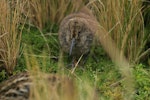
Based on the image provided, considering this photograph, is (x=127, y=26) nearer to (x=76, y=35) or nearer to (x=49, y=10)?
(x=76, y=35)

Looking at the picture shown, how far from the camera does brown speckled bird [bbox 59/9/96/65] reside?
632 cm

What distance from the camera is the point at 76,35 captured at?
247 inches

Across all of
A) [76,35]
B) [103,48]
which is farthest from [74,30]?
[103,48]

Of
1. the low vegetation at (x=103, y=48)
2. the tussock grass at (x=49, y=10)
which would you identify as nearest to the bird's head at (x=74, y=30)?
the low vegetation at (x=103, y=48)

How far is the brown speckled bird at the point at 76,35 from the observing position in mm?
6320

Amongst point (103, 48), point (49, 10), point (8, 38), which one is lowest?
point (103, 48)

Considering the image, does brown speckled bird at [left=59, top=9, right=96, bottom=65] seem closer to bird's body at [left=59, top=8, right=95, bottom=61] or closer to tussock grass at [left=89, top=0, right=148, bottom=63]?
bird's body at [left=59, top=8, right=95, bottom=61]

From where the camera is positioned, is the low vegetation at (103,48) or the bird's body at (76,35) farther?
the bird's body at (76,35)

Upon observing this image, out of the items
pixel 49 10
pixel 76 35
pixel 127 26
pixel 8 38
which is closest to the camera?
pixel 8 38

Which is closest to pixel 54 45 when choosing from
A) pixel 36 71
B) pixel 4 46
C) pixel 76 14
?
pixel 76 14

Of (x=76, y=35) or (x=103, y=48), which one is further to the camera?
(x=103, y=48)

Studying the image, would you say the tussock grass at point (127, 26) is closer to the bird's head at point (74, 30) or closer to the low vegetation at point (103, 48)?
the low vegetation at point (103, 48)

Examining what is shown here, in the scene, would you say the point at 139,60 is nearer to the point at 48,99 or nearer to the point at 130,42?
the point at 130,42

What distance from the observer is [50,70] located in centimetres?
628
